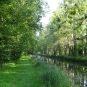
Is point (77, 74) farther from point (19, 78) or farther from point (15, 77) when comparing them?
point (19, 78)

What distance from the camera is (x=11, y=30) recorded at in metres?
23.2

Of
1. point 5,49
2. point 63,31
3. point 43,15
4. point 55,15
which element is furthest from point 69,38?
point 5,49

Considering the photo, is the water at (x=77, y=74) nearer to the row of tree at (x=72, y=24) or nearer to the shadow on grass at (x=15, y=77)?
the shadow on grass at (x=15, y=77)

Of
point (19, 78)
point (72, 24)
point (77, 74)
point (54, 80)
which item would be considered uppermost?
point (72, 24)

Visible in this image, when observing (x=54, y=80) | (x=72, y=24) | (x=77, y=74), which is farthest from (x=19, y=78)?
(x=72, y=24)

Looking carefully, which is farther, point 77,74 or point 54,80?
point 77,74

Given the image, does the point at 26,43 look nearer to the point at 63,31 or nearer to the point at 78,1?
the point at 78,1

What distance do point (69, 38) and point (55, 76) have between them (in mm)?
63451

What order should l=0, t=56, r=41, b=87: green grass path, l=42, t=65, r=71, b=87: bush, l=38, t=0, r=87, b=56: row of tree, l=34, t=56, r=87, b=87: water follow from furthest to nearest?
1. l=38, t=0, r=87, b=56: row of tree
2. l=34, t=56, r=87, b=87: water
3. l=0, t=56, r=41, b=87: green grass path
4. l=42, t=65, r=71, b=87: bush

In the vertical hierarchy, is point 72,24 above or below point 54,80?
above

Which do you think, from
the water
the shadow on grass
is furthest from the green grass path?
the water

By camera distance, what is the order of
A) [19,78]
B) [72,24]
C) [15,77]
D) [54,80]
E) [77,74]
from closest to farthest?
[54,80] → [19,78] → [15,77] → [77,74] → [72,24]

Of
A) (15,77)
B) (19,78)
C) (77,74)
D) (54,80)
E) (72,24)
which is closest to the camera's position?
(54,80)

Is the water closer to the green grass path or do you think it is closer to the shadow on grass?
the green grass path
